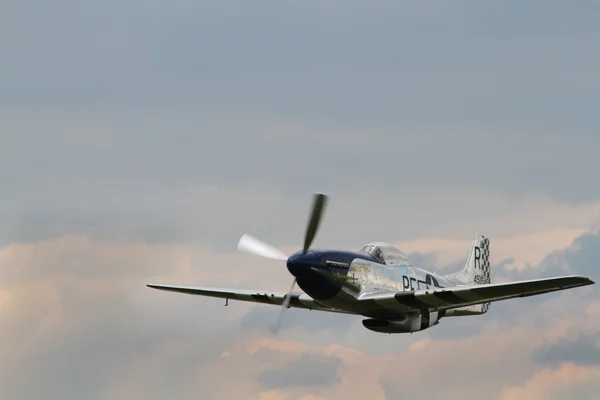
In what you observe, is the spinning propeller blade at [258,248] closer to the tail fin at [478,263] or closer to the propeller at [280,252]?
the propeller at [280,252]

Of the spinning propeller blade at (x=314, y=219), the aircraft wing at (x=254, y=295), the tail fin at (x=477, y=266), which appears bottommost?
the aircraft wing at (x=254, y=295)

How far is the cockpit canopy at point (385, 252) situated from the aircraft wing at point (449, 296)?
74.9 inches

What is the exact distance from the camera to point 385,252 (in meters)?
46.3

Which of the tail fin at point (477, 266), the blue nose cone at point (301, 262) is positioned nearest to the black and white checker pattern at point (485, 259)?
the tail fin at point (477, 266)

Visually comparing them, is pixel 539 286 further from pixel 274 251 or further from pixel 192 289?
pixel 192 289

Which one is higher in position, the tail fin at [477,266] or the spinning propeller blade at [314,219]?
the spinning propeller blade at [314,219]

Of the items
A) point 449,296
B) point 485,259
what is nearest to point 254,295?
point 449,296

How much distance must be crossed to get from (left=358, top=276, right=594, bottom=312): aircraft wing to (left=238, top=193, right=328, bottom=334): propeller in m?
3.65

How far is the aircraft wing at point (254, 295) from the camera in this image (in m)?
47.6

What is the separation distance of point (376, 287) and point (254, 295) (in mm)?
8312

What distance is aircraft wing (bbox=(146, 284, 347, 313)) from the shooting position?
1875 inches

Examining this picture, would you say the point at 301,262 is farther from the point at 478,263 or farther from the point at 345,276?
the point at 478,263

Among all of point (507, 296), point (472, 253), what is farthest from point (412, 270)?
point (472, 253)

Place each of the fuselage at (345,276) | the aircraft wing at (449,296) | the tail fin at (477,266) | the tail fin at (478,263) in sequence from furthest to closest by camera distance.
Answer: the tail fin at (478,263), the tail fin at (477,266), the fuselage at (345,276), the aircraft wing at (449,296)
